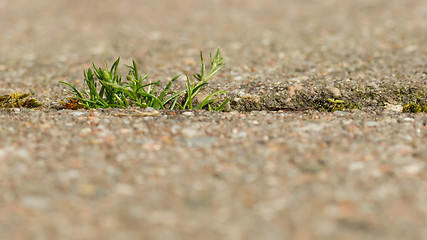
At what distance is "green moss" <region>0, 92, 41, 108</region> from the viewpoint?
287 centimetres

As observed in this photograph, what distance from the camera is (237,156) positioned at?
6.79 ft

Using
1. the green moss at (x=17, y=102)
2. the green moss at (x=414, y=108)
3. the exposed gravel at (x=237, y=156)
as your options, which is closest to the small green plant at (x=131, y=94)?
the exposed gravel at (x=237, y=156)

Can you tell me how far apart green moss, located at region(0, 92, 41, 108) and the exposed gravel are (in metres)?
0.10

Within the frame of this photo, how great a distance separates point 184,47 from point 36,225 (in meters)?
3.12

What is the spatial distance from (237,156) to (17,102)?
5.11 ft

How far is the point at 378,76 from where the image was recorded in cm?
332

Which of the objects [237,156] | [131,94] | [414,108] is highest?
[131,94]

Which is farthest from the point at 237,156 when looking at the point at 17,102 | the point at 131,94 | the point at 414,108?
the point at 17,102

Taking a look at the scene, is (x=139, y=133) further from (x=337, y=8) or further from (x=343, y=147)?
(x=337, y=8)

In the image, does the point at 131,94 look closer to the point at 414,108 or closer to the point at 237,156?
the point at 237,156

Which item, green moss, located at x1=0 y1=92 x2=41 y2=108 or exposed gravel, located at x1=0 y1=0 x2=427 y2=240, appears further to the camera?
green moss, located at x1=0 y1=92 x2=41 y2=108

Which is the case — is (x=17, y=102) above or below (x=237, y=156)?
above

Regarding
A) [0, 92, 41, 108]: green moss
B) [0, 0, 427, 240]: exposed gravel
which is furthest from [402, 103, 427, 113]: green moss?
[0, 92, 41, 108]: green moss

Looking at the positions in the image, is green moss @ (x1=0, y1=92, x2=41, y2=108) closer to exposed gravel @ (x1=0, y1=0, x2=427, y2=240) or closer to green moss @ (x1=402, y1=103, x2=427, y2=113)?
exposed gravel @ (x1=0, y1=0, x2=427, y2=240)
